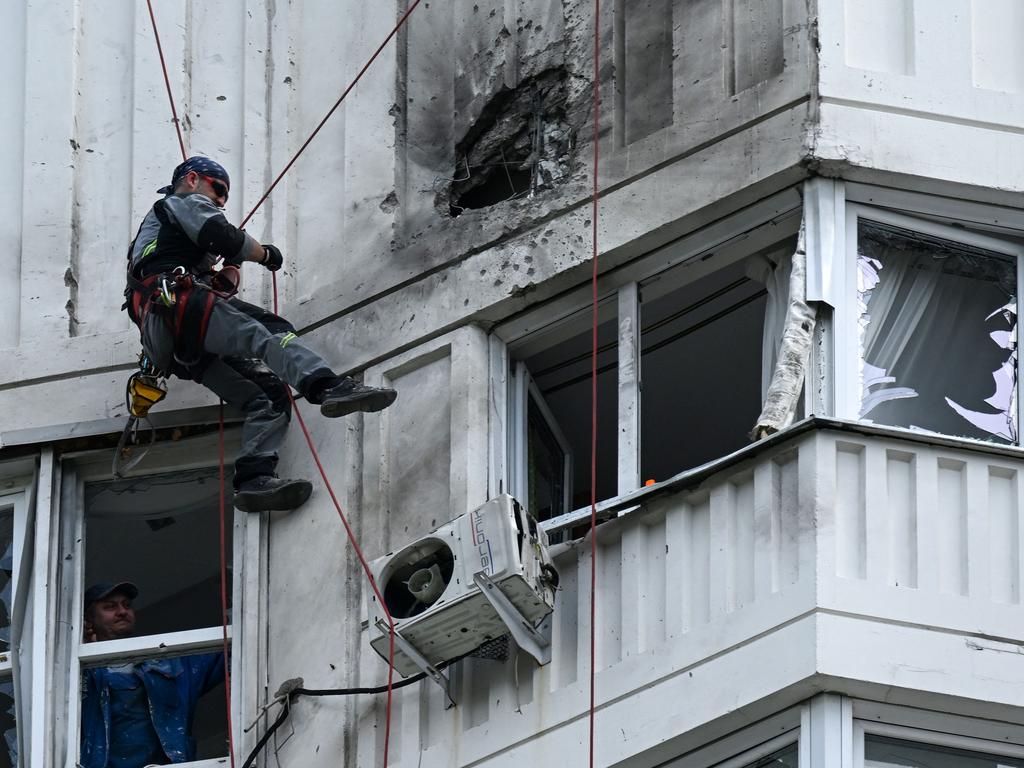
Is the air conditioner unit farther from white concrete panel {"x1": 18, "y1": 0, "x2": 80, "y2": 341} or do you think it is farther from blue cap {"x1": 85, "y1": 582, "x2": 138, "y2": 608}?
white concrete panel {"x1": 18, "y1": 0, "x2": 80, "y2": 341}

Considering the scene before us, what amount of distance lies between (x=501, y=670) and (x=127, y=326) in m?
2.98

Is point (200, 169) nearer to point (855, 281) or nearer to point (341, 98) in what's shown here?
point (341, 98)

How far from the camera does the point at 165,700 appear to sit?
13.7m

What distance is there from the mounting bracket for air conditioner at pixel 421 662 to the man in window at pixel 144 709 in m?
1.36

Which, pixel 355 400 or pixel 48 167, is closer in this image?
pixel 355 400

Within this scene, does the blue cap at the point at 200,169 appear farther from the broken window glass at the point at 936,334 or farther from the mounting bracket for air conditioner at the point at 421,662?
the broken window glass at the point at 936,334

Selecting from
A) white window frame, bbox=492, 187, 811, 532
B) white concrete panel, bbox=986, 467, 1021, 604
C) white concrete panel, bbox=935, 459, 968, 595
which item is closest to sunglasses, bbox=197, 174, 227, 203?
white window frame, bbox=492, 187, 811, 532

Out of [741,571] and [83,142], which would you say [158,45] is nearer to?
[83,142]

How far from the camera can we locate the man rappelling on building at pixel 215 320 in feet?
44.1

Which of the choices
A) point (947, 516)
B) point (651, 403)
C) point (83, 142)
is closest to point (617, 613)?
point (947, 516)

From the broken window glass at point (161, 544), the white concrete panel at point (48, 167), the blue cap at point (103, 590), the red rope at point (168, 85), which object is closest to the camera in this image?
the blue cap at point (103, 590)

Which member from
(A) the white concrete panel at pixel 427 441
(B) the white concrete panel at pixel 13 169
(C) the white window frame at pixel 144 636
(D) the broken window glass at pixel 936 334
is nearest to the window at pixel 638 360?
(A) the white concrete panel at pixel 427 441

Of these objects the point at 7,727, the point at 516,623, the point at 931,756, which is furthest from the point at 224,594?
the point at 931,756

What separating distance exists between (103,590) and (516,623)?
8.61 feet
